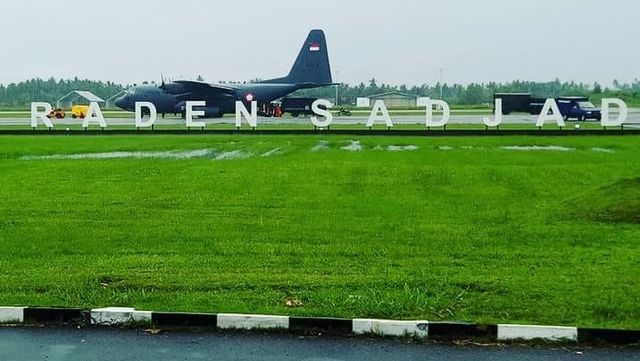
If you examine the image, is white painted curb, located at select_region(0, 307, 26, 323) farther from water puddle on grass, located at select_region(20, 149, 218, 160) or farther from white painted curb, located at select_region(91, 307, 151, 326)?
water puddle on grass, located at select_region(20, 149, 218, 160)

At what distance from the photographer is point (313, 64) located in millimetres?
60156

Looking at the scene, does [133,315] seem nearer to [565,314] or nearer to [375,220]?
[565,314]

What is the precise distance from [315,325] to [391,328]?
65 centimetres

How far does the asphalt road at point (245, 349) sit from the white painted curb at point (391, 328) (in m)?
0.12


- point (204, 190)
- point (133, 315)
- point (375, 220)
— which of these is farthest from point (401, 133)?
point (133, 315)

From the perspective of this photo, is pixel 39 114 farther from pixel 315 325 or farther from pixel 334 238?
pixel 315 325

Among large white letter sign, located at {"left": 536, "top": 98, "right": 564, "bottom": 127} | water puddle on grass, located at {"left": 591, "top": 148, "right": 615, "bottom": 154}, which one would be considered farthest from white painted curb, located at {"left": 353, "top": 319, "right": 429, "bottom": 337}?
large white letter sign, located at {"left": 536, "top": 98, "right": 564, "bottom": 127}

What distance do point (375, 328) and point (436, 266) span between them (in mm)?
2706

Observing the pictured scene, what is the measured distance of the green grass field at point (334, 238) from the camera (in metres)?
7.57

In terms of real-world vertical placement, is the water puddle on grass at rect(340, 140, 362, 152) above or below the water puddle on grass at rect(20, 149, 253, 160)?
above

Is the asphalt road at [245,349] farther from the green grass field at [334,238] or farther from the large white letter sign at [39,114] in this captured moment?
the large white letter sign at [39,114]

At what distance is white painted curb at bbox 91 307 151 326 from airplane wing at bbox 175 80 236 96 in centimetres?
4930

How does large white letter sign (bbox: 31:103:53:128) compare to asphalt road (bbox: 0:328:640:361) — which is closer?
asphalt road (bbox: 0:328:640:361)

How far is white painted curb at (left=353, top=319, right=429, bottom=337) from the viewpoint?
6.49 metres
